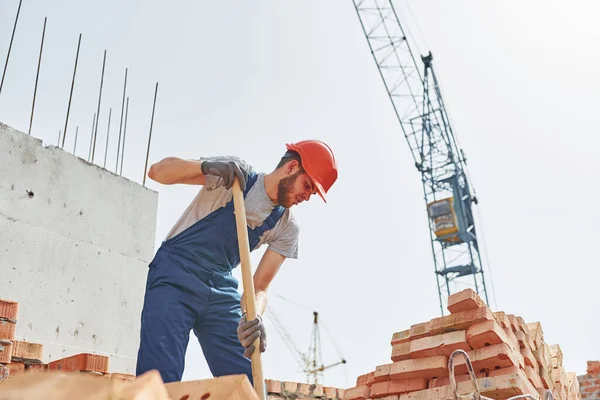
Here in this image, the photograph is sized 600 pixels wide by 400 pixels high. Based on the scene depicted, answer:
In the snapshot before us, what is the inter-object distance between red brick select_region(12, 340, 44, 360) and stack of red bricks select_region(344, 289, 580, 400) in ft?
6.77

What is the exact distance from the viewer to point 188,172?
265 centimetres

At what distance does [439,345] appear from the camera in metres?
3.49

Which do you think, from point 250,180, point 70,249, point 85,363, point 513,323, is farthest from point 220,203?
point 70,249

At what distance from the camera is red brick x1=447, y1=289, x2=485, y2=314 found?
136 inches

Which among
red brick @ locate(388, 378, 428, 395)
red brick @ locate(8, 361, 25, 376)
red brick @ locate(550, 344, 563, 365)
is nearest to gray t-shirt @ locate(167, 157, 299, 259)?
red brick @ locate(388, 378, 428, 395)

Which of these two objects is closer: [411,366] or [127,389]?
[127,389]

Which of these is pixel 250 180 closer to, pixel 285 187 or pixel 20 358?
pixel 285 187

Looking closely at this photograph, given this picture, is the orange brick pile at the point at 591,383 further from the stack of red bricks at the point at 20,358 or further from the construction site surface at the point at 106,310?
the stack of red bricks at the point at 20,358

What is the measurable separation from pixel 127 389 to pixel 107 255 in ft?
18.8

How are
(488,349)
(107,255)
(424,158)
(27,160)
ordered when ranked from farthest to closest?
(424,158)
(107,255)
(27,160)
(488,349)

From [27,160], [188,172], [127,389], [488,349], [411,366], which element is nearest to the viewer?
[127,389]

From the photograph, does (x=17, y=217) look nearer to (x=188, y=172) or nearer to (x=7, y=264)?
(x=7, y=264)

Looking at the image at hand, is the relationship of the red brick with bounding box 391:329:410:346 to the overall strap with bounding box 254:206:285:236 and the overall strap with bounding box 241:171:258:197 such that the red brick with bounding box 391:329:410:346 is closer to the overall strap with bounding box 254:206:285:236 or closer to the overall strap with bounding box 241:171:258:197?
the overall strap with bounding box 254:206:285:236

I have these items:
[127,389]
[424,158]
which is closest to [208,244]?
[127,389]
